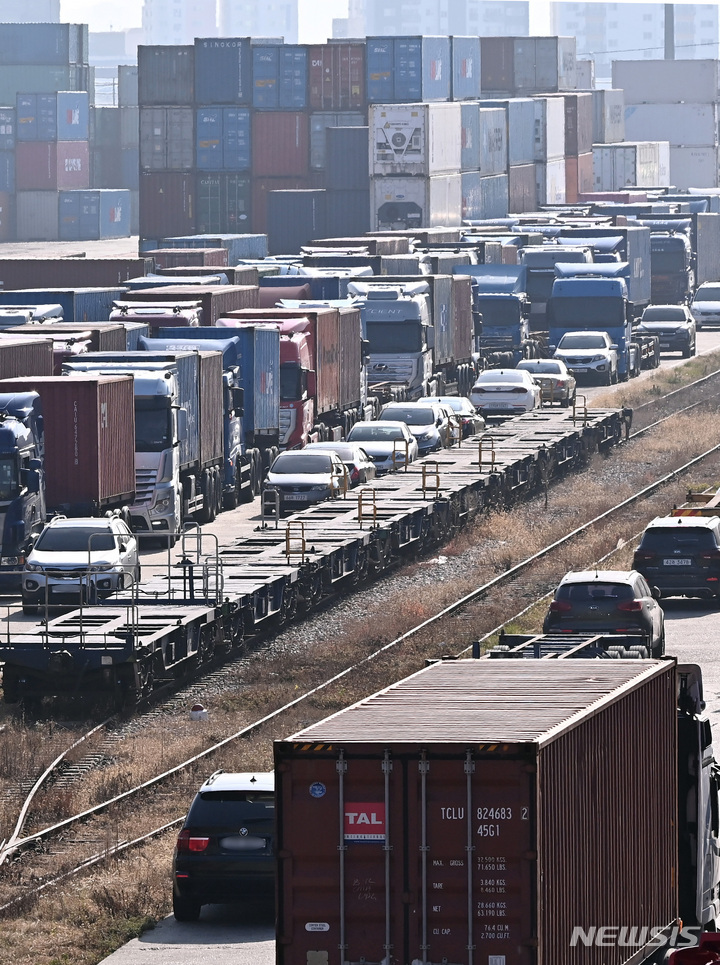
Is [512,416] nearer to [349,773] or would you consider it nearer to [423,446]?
[423,446]

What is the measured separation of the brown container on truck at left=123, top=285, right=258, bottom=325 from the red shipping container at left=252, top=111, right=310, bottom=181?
4957 centimetres

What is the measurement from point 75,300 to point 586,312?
23.6 metres

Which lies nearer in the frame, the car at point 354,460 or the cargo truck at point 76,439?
the cargo truck at point 76,439

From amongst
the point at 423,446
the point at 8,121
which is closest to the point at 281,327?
the point at 423,446

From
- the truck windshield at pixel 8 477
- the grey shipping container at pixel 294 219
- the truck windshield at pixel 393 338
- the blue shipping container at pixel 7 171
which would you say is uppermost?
the blue shipping container at pixel 7 171

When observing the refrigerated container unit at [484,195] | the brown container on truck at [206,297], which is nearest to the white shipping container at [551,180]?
the refrigerated container unit at [484,195]

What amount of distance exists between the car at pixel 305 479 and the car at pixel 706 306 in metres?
58.1

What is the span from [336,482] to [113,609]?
14189mm

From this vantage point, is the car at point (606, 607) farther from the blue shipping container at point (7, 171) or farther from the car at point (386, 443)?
the blue shipping container at point (7, 171)

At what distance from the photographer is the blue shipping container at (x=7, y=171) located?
147125 mm

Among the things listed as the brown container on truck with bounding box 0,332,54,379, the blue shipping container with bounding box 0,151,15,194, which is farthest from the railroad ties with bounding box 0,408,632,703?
the blue shipping container with bounding box 0,151,15,194

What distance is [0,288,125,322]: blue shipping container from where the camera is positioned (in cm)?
5403

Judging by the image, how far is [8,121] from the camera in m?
148

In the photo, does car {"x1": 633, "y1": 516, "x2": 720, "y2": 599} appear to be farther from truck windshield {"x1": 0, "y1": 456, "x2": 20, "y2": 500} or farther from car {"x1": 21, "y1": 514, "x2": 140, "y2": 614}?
truck windshield {"x1": 0, "y1": 456, "x2": 20, "y2": 500}
